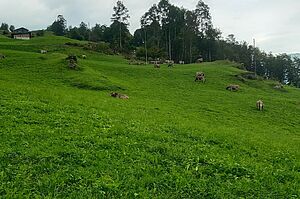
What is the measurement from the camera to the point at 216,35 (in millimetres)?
116438

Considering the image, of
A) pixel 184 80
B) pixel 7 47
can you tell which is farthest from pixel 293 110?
pixel 7 47

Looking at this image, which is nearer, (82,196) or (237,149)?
(82,196)

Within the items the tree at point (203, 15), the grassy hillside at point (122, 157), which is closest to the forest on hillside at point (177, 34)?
the tree at point (203, 15)

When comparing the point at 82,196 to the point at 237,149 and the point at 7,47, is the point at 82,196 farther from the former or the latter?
the point at 7,47

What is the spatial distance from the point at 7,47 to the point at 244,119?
59305mm

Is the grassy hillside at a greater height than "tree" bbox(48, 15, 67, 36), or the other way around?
"tree" bbox(48, 15, 67, 36)

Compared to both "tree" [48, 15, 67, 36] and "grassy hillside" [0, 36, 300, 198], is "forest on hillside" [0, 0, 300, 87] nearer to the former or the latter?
"tree" [48, 15, 67, 36]

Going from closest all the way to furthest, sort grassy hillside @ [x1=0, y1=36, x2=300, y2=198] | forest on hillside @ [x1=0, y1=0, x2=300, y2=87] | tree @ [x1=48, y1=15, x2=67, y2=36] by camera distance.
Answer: grassy hillside @ [x1=0, y1=36, x2=300, y2=198], forest on hillside @ [x1=0, y1=0, x2=300, y2=87], tree @ [x1=48, y1=15, x2=67, y2=36]

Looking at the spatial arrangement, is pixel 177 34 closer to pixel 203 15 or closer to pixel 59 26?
pixel 203 15

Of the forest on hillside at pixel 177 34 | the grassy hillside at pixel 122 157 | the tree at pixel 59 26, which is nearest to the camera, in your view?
the grassy hillside at pixel 122 157

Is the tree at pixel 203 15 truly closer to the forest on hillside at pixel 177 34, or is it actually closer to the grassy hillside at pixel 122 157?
the forest on hillside at pixel 177 34

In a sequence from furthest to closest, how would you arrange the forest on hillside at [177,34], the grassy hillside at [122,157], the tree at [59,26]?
the tree at [59,26] → the forest on hillside at [177,34] → the grassy hillside at [122,157]

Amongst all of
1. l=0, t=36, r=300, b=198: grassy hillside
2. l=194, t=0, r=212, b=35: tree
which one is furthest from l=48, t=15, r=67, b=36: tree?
l=0, t=36, r=300, b=198: grassy hillside

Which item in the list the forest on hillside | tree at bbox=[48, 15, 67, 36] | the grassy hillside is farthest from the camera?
tree at bbox=[48, 15, 67, 36]
